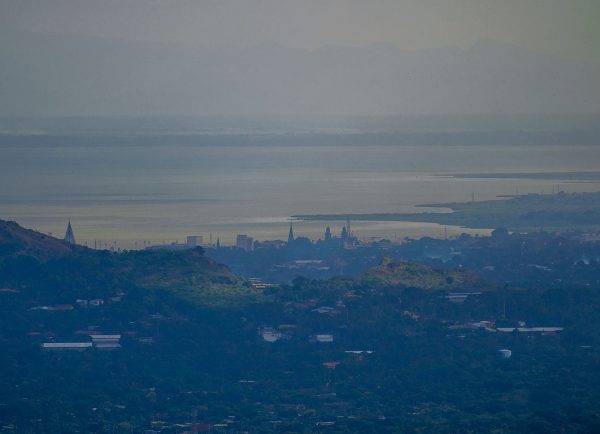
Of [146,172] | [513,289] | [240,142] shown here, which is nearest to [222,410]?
[513,289]

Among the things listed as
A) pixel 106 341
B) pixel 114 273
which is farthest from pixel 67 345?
pixel 114 273

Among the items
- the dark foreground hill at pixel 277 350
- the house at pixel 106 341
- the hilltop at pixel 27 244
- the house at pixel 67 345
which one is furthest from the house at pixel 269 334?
the hilltop at pixel 27 244

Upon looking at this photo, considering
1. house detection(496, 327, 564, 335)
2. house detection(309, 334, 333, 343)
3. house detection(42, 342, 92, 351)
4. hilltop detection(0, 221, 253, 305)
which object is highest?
hilltop detection(0, 221, 253, 305)

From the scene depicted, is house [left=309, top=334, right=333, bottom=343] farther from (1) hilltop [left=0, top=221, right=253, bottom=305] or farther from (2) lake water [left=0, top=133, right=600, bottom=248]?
(2) lake water [left=0, top=133, right=600, bottom=248]

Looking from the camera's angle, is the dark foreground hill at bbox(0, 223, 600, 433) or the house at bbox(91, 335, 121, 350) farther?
the house at bbox(91, 335, 121, 350)

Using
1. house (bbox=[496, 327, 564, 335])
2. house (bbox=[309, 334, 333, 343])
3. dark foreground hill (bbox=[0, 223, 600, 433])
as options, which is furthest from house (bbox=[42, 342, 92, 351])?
house (bbox=[496, 327, 564, 335])

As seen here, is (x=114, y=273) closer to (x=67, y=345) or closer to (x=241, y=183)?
(x=67, y=345)

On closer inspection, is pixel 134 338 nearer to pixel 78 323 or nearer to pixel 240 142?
pixel 78 323

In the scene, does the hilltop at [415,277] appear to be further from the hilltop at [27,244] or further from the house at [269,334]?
the hilltop at [27,244]
